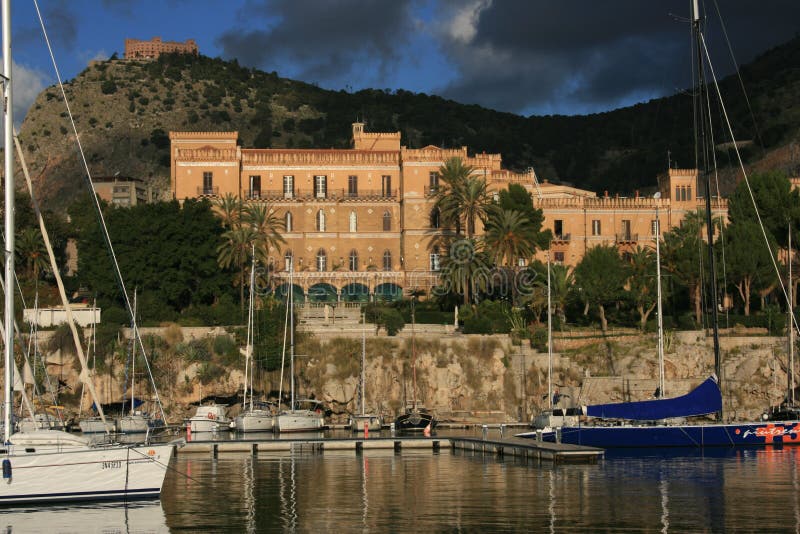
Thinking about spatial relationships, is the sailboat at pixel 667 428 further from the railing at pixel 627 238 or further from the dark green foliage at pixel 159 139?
the dark green foliage at pixel 159 139

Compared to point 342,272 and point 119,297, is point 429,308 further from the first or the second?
point 119,297

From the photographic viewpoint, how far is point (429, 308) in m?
77.8

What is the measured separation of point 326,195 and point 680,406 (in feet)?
139

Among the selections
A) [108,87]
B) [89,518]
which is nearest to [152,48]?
[108,87]

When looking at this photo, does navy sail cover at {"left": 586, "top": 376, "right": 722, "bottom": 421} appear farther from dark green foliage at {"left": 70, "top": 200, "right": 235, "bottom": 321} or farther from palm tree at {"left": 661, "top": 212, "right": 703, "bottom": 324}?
dark green foliage at {"left": 70, "top": 200, "right": 235, "bottom": 321}

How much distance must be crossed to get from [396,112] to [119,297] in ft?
322

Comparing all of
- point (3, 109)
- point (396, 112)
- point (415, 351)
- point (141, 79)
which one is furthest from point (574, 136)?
point (3, 109)

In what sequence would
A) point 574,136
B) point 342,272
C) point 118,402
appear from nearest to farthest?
1. point 118,402
2. point 342,272
3. point 574,136

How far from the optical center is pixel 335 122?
157 metres

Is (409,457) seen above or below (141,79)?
below

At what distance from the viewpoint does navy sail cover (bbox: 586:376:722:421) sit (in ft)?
162

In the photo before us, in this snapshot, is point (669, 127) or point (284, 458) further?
point (669, 127)

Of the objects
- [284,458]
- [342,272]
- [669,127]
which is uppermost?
[669,127]

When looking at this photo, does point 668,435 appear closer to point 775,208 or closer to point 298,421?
point 298,421
